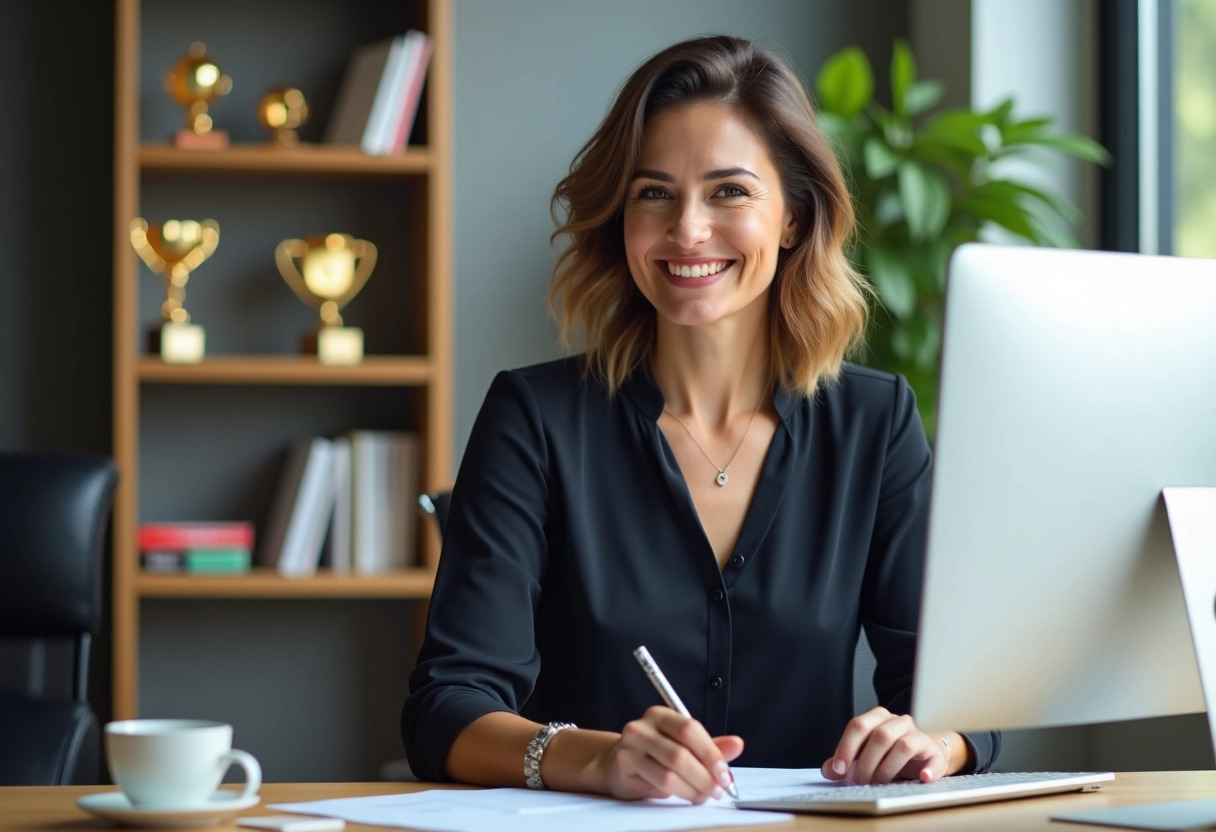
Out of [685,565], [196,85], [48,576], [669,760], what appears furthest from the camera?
[196,85]

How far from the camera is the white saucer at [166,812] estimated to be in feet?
3.33

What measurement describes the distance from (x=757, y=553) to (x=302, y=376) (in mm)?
1721

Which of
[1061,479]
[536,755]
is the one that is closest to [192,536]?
[536,755]

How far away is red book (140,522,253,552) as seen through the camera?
3.14 metres

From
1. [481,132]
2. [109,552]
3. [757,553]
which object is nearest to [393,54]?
[481,132]

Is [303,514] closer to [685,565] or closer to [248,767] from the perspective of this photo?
[685,565]

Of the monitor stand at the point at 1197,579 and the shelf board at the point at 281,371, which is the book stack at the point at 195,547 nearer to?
the shelf board at the point at 281,371

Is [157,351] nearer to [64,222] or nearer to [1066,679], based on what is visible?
[64,222]

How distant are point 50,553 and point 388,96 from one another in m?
1.28

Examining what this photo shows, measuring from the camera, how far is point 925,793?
3.72ft

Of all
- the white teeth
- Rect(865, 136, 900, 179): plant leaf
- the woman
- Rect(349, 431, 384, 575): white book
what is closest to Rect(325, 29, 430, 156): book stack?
Rect(349, 431, 384, 575): white book

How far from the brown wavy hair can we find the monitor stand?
2.40 feet

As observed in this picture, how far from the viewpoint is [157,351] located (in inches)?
126

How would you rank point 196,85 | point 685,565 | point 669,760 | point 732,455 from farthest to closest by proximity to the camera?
point 196,85
point 732,455
point 685,565
point 669,760
